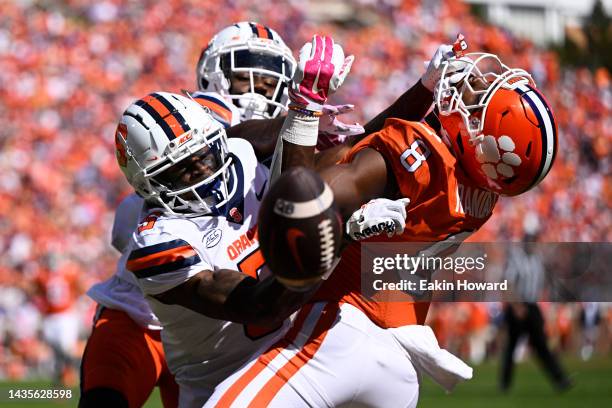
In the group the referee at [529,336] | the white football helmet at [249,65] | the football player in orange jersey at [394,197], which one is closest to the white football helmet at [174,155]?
the football player in orange jersey at [394,197]

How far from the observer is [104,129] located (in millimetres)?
15602

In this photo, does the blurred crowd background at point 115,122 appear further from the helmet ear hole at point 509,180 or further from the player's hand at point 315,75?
the helmet ear hole at point 509,180

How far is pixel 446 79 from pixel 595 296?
6467 mm

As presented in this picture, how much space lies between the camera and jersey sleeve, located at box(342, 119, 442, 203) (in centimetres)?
332

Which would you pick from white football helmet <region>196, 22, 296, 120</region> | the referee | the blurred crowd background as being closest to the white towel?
white football helmet <region>196, 22, 296, 120</region>

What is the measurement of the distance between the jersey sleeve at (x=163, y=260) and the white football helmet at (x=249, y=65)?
1.37m

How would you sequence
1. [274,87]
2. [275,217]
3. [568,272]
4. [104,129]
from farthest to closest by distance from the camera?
[104,129], [568,272], [274,87], [275,217]

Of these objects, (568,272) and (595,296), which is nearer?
(568,272)

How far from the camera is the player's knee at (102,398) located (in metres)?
4.61

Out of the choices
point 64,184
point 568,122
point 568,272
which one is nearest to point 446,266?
point 568,272

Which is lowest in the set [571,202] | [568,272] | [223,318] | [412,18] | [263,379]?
[571,202]

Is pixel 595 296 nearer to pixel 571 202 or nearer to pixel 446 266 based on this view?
pixel 446 266

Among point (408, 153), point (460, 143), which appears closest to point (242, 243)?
point (408, 153)

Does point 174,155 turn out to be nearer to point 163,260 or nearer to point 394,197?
point 163,260
